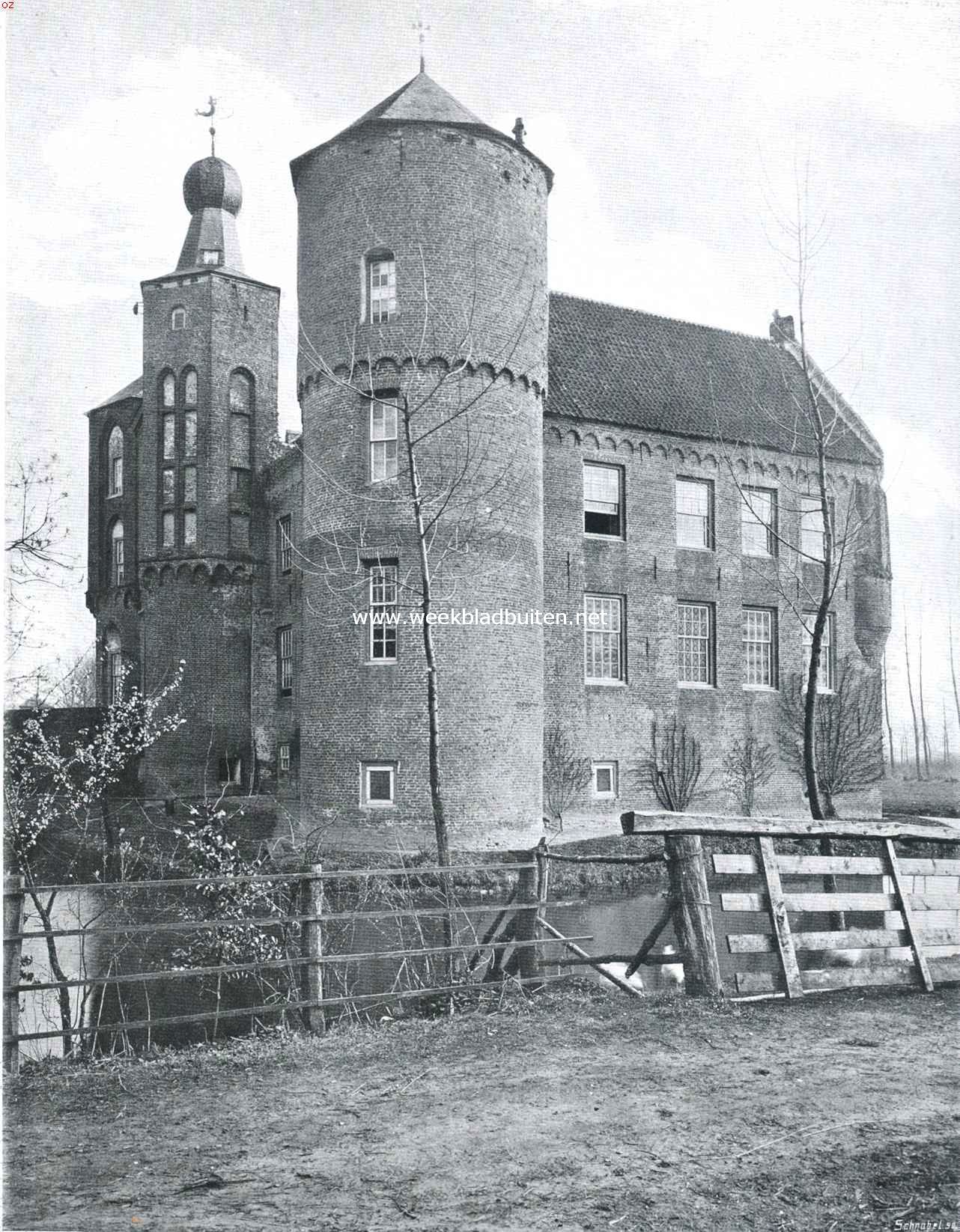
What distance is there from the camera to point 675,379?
26953mm

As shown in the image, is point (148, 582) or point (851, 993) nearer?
point (851, 993)

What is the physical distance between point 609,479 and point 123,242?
17.5 meters

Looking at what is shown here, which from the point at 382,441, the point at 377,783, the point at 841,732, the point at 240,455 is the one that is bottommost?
the point at 377,783

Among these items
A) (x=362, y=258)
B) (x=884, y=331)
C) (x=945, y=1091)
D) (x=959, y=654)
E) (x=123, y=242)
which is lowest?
(x=945, y=1091)

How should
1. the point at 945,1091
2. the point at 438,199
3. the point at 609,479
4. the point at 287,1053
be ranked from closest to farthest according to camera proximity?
the point at 945,1091
the point at 287,1053
the point at 438,199
the point at 609,479

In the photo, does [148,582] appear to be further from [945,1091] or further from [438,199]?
[945,1091]

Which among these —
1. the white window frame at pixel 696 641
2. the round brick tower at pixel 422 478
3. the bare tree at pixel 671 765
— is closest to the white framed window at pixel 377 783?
the round brick tower at pixel 422 478

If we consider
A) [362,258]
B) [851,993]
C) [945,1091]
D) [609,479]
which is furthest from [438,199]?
[945,1091]

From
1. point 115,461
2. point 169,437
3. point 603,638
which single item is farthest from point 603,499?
point 115,461

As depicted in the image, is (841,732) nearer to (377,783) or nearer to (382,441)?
(377,783)

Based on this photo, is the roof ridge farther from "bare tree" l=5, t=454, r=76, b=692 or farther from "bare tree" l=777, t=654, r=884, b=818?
"bare tree" l=5, t=454, r=76, b=692

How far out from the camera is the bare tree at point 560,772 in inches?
896

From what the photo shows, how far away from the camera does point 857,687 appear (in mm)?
27922

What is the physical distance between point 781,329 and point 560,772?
1549cm
